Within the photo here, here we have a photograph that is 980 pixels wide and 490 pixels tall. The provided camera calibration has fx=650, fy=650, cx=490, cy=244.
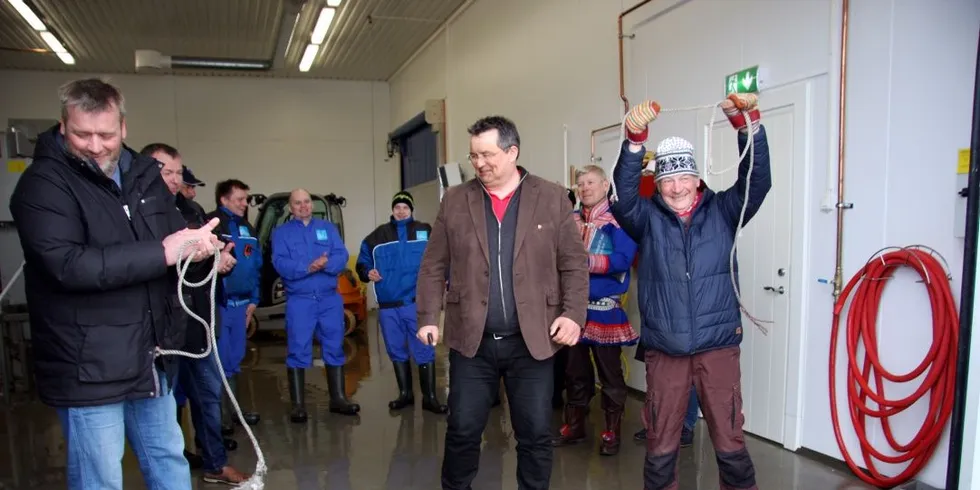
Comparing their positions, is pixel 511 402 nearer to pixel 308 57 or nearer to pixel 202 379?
pixel 202 379

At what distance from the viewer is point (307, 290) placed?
420 cm

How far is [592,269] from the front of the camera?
3.29 m

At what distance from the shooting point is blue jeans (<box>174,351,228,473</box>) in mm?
2988

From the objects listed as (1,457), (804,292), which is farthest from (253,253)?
(804,292)

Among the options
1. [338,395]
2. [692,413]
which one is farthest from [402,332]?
[692,413]

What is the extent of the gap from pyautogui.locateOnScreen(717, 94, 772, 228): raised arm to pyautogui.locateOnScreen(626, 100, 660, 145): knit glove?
254 millimetres

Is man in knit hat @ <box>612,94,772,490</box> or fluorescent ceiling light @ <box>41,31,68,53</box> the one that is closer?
man in knit hat @ <box>612,94,772,490</box>

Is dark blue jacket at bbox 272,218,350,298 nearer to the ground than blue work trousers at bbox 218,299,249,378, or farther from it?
farther from it

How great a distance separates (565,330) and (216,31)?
7927 millimetres

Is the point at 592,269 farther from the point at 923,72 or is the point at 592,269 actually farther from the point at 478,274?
the point at 923,72

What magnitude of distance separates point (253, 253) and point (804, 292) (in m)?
3.27

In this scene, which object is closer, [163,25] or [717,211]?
[717,211]

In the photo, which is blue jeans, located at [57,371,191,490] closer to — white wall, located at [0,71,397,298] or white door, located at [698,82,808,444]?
white door, located at [698,82,808,444]

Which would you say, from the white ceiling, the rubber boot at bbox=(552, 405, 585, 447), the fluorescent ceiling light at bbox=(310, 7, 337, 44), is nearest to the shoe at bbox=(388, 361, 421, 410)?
the rubber boot at bbox=(552, 405, 585, 447)
